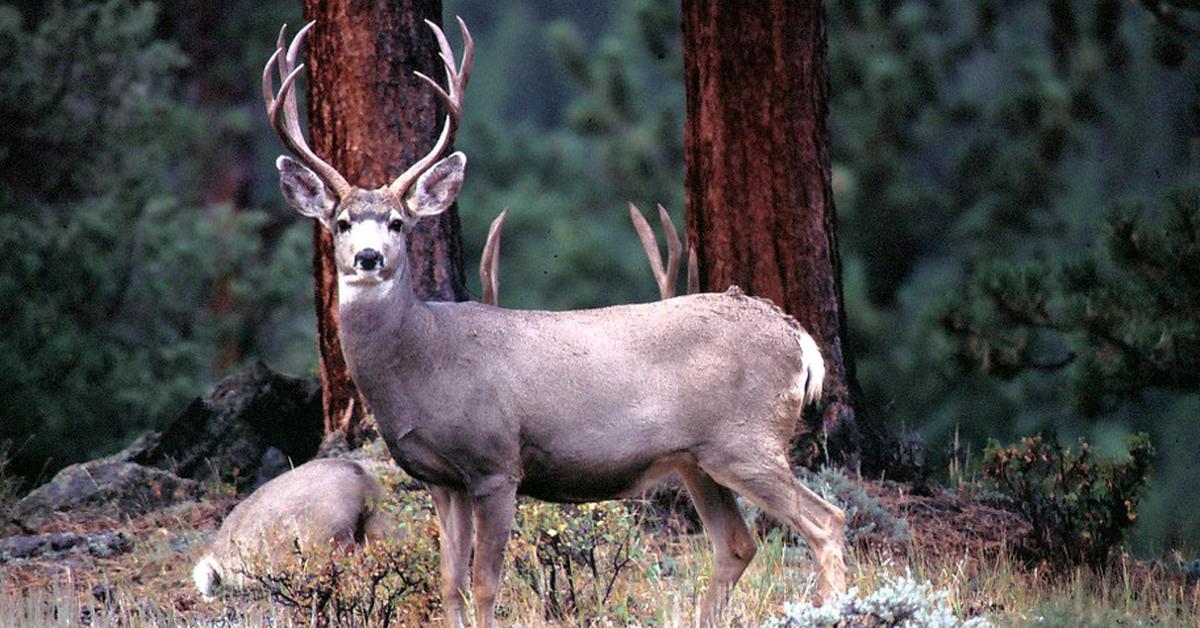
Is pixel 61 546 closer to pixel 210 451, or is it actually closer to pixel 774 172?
pixel 210 451

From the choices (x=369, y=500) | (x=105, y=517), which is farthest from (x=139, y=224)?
(x=369, y=500)

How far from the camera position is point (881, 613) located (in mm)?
7277

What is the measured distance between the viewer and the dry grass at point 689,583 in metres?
8.12

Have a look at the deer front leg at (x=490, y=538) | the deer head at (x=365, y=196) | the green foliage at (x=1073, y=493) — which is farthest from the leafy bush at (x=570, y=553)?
the green foliage at (x=1073, y=493)

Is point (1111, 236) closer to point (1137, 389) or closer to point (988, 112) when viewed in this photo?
point (1137, 389)

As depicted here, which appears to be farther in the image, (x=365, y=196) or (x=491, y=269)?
(x=491, y=269)

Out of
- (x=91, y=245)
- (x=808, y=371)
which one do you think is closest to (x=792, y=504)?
(x=808, y=371)

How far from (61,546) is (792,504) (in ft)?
13.5

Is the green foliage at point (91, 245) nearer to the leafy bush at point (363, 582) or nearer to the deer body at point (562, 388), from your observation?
the leafy bush at point (363, 582)

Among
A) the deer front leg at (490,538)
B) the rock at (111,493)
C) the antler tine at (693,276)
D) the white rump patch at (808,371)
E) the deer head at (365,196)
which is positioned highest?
the deer head at (365,196)

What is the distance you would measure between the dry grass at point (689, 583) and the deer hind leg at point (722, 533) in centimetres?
9

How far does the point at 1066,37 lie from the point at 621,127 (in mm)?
6271

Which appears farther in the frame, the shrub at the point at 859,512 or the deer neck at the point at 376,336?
the shrub at the point at 859,512

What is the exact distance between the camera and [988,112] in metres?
22.9
